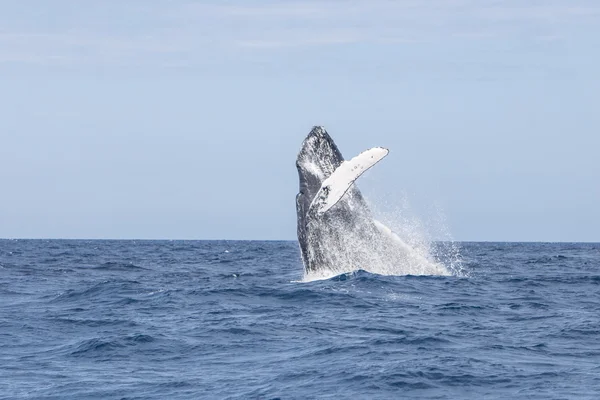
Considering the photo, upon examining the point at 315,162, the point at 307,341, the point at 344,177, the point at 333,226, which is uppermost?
the point at 315,162

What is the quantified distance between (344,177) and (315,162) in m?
1.21

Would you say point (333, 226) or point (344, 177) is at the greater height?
point (344, 177)

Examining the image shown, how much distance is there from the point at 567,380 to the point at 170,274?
16727mm

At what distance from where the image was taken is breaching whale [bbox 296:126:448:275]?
15.8m

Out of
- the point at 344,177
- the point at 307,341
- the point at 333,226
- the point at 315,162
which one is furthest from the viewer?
the point at 333,226

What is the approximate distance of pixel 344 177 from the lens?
1479 cm

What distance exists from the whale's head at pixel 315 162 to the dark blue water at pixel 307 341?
1849mm

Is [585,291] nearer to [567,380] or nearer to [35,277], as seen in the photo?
[567,380]

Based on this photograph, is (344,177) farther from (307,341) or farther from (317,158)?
(307,341)

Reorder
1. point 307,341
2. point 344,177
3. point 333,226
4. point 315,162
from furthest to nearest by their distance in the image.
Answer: point 333,226, point 315,162, point 344,177, point 307,341

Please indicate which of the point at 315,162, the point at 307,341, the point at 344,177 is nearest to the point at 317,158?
the point at 315,162

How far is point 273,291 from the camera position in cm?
1722

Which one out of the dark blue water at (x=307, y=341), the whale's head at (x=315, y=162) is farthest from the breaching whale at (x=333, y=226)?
the dark blue water at (x=307, y=341)

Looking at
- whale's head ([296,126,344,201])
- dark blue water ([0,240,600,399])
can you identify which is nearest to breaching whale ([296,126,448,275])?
whale's head ([296,126,344,201])
